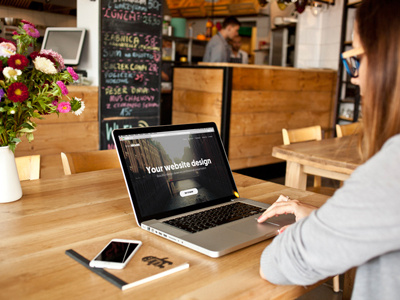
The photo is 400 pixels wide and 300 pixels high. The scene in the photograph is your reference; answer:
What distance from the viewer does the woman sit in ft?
2.16

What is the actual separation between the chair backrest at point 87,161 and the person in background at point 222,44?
12.4ft

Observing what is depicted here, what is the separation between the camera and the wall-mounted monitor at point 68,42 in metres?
3.81

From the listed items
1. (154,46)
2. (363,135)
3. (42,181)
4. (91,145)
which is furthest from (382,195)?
(154,46)

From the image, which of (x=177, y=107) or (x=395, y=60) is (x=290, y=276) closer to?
(x=395, y=60)

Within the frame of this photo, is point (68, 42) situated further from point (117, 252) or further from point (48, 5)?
point (117, 252)

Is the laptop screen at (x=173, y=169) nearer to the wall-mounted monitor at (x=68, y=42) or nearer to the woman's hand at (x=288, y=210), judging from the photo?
the woman's hand at (x=288, y=210)

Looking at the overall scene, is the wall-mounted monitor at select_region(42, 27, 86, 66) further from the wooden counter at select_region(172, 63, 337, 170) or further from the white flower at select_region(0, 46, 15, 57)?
the white flower at select_region(0, 46, 15, 57)

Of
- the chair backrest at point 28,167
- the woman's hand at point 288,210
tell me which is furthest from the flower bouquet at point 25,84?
the woman's hand at point 288,210

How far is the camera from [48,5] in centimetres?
622

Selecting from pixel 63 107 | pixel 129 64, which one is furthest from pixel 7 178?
pixel 129 64

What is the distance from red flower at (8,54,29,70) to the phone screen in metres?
0.57

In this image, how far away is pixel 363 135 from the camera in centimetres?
83

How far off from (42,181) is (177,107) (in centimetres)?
363

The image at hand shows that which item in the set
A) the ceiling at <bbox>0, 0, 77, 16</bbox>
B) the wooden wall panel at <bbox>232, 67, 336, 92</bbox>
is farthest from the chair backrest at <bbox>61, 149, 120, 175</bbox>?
the ceiling at <bbox>0, 0, 77, 16</bbox>
